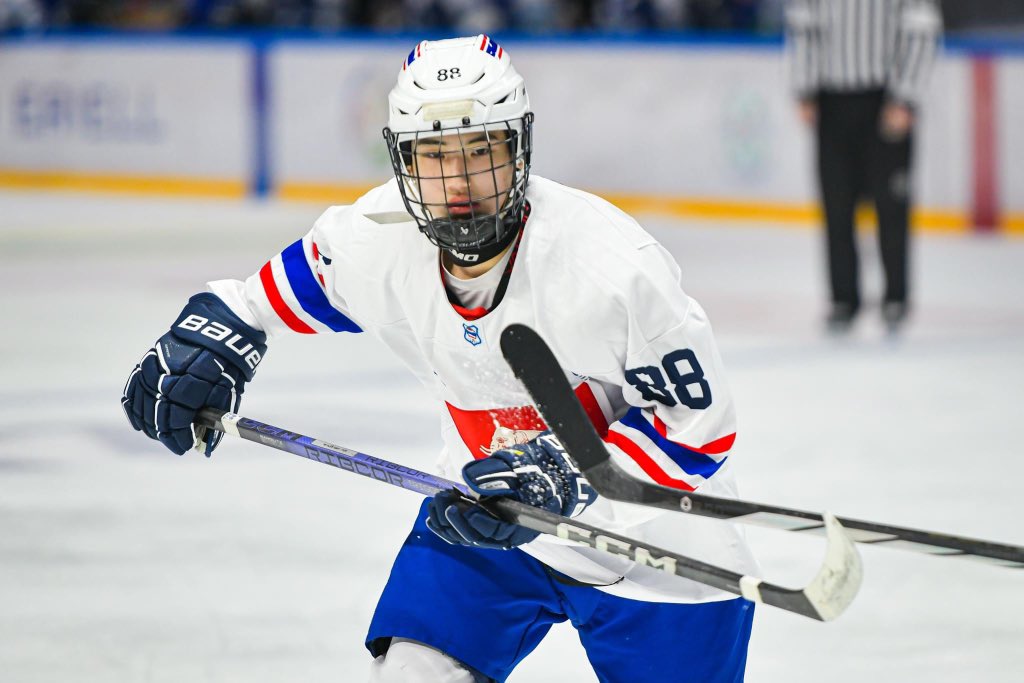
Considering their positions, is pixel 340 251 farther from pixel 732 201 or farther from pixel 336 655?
pixel 732 201

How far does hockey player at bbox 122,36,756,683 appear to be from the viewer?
6.01 ft

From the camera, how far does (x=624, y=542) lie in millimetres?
1775

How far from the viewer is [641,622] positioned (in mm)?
1953

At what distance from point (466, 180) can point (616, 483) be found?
1.32 ft

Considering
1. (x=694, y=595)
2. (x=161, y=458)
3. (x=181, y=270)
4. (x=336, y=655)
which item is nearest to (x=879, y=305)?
(x=181, y=270)

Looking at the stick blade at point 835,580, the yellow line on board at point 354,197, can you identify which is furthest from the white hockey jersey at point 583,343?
the yellow line on board at point 354,197

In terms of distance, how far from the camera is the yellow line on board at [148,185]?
10.1m

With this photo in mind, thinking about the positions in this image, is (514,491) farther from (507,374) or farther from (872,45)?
(872,45)

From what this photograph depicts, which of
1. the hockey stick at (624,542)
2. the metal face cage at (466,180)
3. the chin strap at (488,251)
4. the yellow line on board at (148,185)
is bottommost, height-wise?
the yellow line on board at (148,185)

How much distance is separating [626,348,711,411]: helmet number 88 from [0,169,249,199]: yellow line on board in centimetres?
848

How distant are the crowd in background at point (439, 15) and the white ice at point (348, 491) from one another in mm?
3118

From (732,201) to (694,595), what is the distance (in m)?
6.89

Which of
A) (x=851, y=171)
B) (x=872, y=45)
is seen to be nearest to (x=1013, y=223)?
(x=851, y=171)

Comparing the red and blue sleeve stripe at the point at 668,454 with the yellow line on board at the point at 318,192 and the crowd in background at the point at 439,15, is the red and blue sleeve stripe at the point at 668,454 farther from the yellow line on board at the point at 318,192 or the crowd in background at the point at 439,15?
the yellow line on board at the point at 318,192
